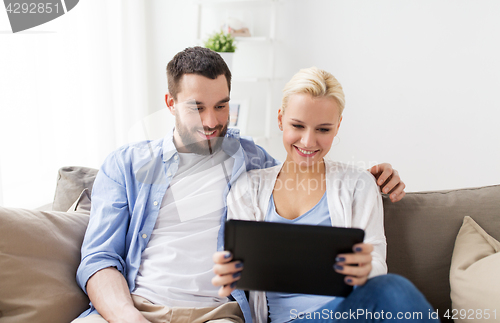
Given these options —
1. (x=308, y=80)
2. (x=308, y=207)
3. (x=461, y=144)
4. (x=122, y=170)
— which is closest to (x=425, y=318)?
(x=308, y=207)

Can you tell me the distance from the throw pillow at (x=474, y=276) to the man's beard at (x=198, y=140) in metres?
0.82

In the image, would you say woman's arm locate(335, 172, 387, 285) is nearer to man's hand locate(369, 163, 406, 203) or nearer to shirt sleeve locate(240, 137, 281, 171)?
man's hand locate(369, 163, 406, 203)

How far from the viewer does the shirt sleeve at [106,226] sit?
3.72 ft

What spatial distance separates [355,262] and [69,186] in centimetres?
106

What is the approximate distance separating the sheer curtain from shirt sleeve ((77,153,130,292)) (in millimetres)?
613

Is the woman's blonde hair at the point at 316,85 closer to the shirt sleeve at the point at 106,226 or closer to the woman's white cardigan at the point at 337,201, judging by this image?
the woman's white cardigan at the point at 337,201

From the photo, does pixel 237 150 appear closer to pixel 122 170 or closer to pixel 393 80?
pixel 122 170

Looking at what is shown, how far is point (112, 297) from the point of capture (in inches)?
42.6

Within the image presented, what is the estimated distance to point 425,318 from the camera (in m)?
0.84

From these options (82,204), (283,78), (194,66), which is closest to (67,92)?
(82,204)

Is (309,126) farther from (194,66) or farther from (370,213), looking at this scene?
(194,66)

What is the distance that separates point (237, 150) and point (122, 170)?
0.38 metres

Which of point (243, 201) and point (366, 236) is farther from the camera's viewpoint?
point (243, 201)

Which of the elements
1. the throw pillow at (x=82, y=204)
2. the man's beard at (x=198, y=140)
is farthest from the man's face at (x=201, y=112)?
the throw pillow at (x=82, y=204)
